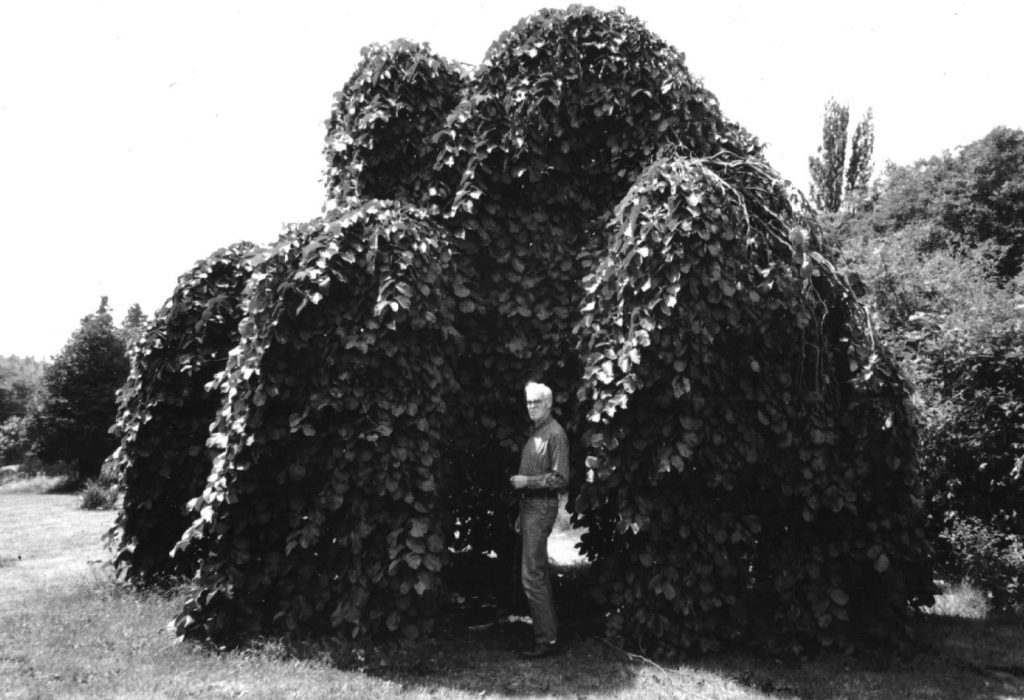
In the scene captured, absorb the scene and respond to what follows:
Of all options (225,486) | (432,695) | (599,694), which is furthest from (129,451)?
(599,694)

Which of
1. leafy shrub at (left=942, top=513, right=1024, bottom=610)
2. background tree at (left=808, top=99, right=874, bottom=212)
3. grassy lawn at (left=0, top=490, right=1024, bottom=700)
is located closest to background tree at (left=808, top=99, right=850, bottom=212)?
background tree at (left=808, top=99, right=874, bottom=212)

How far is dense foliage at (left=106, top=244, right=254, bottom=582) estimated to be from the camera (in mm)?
6340

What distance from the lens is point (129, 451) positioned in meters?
6.32

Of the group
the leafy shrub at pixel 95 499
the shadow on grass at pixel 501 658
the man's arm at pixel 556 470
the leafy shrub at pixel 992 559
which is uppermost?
the man's arm at pixel 556 470

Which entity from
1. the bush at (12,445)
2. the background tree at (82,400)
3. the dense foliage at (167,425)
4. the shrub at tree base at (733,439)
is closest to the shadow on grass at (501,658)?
the shrub at tree base at (733,439)

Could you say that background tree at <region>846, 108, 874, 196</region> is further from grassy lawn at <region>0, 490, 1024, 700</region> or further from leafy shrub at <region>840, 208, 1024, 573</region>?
grassy lawn at <region>0, 490, 1024, 700</region>

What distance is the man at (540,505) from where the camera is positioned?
15.5 feet

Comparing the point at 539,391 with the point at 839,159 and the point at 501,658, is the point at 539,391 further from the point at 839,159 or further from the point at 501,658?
the point at 839,159

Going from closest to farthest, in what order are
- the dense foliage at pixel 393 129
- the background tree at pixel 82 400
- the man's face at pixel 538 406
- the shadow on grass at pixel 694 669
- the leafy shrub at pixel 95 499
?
the shadow on grass at pixel 694 669, the man's face at pixel 538 406, the dense foliage at pixel 393 129, the leafy shrub at pixel 95 499, the background tree at pixel 82 400

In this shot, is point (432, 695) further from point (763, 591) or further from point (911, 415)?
point (911, 415)

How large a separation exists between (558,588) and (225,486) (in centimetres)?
351

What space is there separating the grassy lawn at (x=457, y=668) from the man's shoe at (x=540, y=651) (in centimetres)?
7

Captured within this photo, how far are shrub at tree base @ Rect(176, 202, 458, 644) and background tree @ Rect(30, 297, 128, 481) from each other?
17148 mm

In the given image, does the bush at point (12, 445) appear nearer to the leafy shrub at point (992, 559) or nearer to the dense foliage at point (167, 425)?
the dense foliage at point (167, 425)
